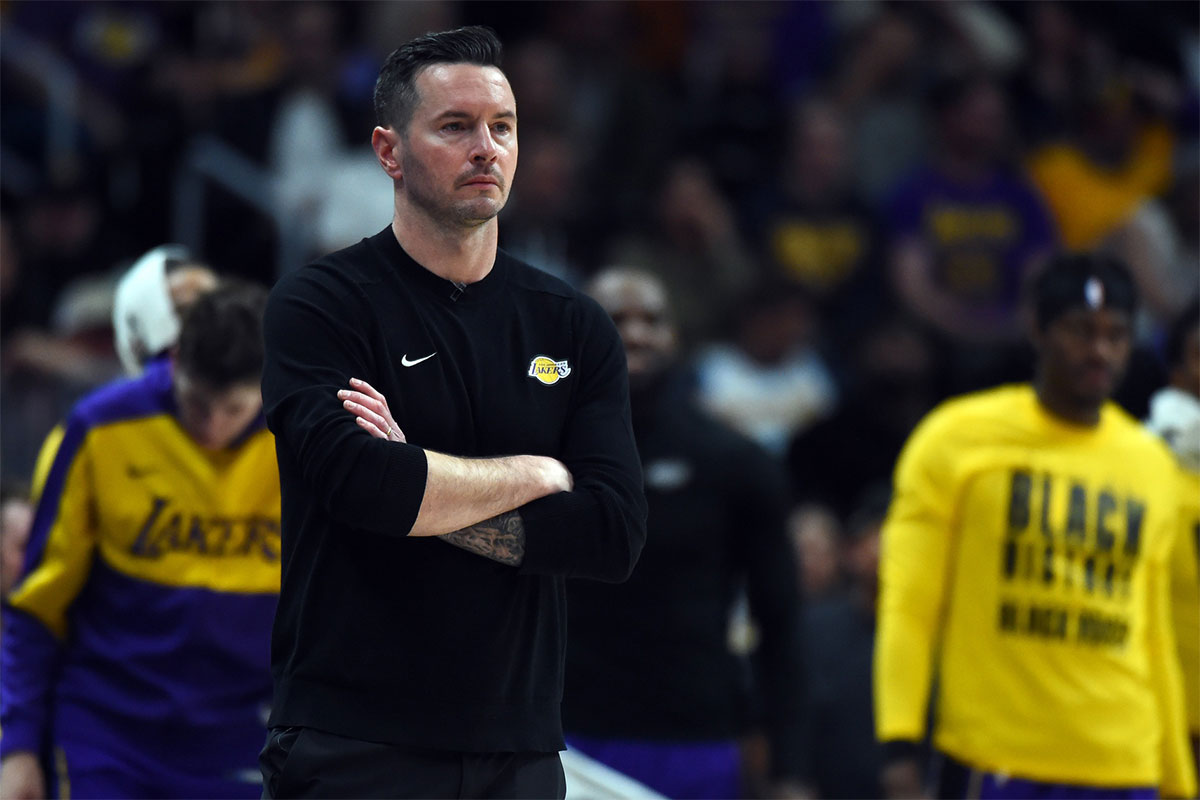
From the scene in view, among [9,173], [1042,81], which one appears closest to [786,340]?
[1042,81]

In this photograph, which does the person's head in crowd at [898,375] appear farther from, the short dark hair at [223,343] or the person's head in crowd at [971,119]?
the short dark hair at [223,343]

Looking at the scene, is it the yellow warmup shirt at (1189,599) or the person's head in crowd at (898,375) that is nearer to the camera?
the yellow warmup shirt at (1189,599)

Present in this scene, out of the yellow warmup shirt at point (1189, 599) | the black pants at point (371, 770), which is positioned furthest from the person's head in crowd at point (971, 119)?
the black pants at point (371, 770)

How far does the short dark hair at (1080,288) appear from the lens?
5.80 meters

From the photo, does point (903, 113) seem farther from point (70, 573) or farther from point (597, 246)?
point (70, 573)

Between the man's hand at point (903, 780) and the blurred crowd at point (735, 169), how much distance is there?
6.45ft

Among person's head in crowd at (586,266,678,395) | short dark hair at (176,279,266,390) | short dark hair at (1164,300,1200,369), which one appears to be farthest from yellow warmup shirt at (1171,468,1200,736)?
short dark hair at (176,279,266,390)

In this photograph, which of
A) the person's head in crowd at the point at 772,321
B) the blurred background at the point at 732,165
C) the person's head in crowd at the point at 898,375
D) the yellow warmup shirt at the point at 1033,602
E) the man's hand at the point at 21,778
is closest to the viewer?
the man's hand at the point at 21,778

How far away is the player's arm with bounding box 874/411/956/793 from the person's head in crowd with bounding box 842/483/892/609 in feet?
7.83

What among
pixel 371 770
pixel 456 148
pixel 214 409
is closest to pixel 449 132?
pixel 456 148

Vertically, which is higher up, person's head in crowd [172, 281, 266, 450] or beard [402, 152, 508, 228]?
beard [402, 152, 508, 228]

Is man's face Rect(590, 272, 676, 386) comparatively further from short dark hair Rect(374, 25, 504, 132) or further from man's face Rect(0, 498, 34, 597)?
short dark hair Rect(374, 25, 504, 132)

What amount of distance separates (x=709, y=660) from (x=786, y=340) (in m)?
4.25

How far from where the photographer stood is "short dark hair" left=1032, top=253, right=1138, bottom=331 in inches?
228
